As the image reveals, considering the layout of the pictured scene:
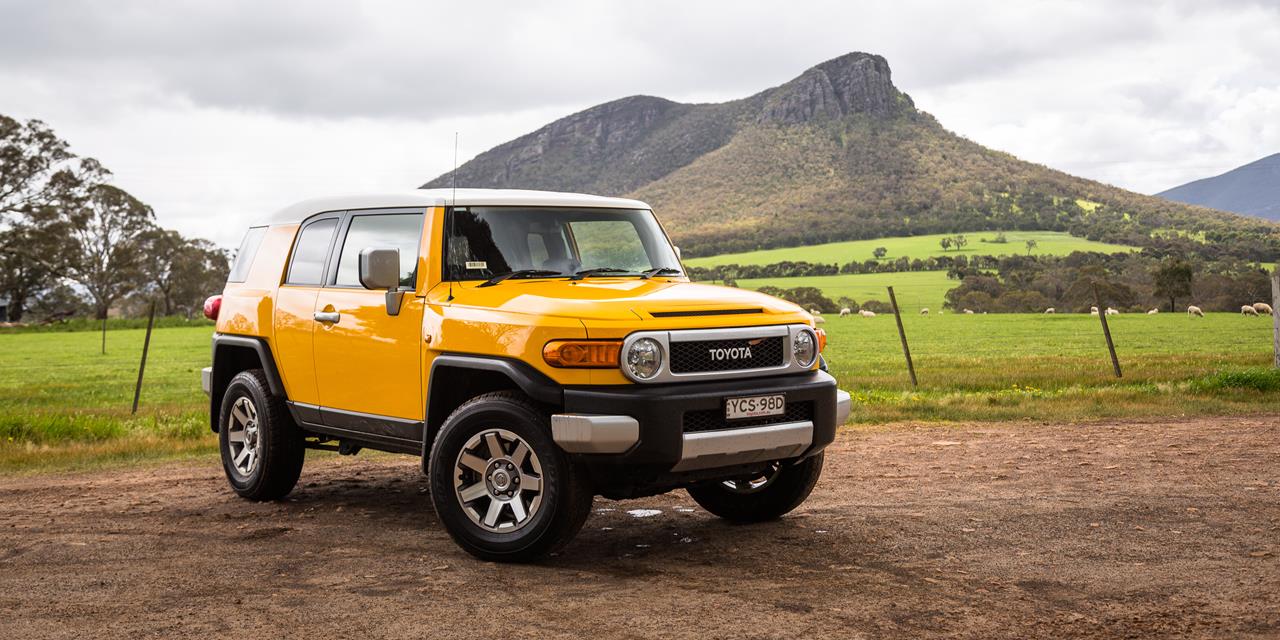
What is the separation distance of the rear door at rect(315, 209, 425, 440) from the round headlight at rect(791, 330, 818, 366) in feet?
7.35

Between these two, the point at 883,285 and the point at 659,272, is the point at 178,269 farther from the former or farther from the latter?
the point at 659,272

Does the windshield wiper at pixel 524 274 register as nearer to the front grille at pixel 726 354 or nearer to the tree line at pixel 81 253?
the front grille at pixel 726 354

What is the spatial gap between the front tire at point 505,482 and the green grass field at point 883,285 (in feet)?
203

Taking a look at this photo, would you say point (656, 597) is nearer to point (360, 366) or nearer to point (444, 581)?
point (444, 581)

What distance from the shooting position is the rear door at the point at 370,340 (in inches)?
282

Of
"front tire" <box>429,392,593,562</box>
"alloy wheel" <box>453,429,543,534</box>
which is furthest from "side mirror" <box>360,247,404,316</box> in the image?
"alloy wheel" <box>453,429,543,534</box>

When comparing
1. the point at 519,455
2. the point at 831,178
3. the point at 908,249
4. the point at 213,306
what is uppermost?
the point at 831,178

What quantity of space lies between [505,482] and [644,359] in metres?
1.07

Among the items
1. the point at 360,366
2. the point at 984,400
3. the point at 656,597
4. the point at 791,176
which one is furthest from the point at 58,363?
the point at 791,176

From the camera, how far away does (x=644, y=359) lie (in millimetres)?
6172

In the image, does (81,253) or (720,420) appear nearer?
(720,420)

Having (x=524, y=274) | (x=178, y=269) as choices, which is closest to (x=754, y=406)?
(x=524, y=274)

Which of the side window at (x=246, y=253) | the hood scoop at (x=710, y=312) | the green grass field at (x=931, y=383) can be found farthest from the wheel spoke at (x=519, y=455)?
the green grass field at (x=931, y=383)

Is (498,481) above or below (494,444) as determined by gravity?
below
